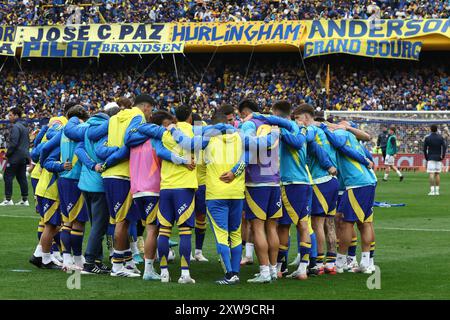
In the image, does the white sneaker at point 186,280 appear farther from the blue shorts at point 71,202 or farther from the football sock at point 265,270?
the blue shorts at point 71,202

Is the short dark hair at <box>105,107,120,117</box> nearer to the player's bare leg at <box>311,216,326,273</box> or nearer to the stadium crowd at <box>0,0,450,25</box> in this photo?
the player's bare leg at <box>311,216,326,273</box>

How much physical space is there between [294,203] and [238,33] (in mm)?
38241

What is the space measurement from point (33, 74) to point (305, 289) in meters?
46.6

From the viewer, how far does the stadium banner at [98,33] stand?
170 feet

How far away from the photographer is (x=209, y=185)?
12.0 m

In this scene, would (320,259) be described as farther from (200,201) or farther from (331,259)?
(200,201)

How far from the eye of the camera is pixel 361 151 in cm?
1341

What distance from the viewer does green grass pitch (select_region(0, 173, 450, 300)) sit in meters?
11.0

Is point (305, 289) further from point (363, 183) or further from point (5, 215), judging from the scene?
point (5, 215)

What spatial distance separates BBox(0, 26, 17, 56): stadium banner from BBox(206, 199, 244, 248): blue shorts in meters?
43.3

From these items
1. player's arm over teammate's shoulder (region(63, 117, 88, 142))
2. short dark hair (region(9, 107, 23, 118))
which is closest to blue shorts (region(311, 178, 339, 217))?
player's arm over teammate's shoulder (region(63, 117, 88, 142))

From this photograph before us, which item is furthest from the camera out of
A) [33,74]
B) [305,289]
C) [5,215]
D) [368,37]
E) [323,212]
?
[33,74]

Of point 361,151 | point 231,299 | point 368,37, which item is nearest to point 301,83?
point 368,37

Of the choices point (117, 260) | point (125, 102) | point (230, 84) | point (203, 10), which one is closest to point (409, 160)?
point (230, 84)
